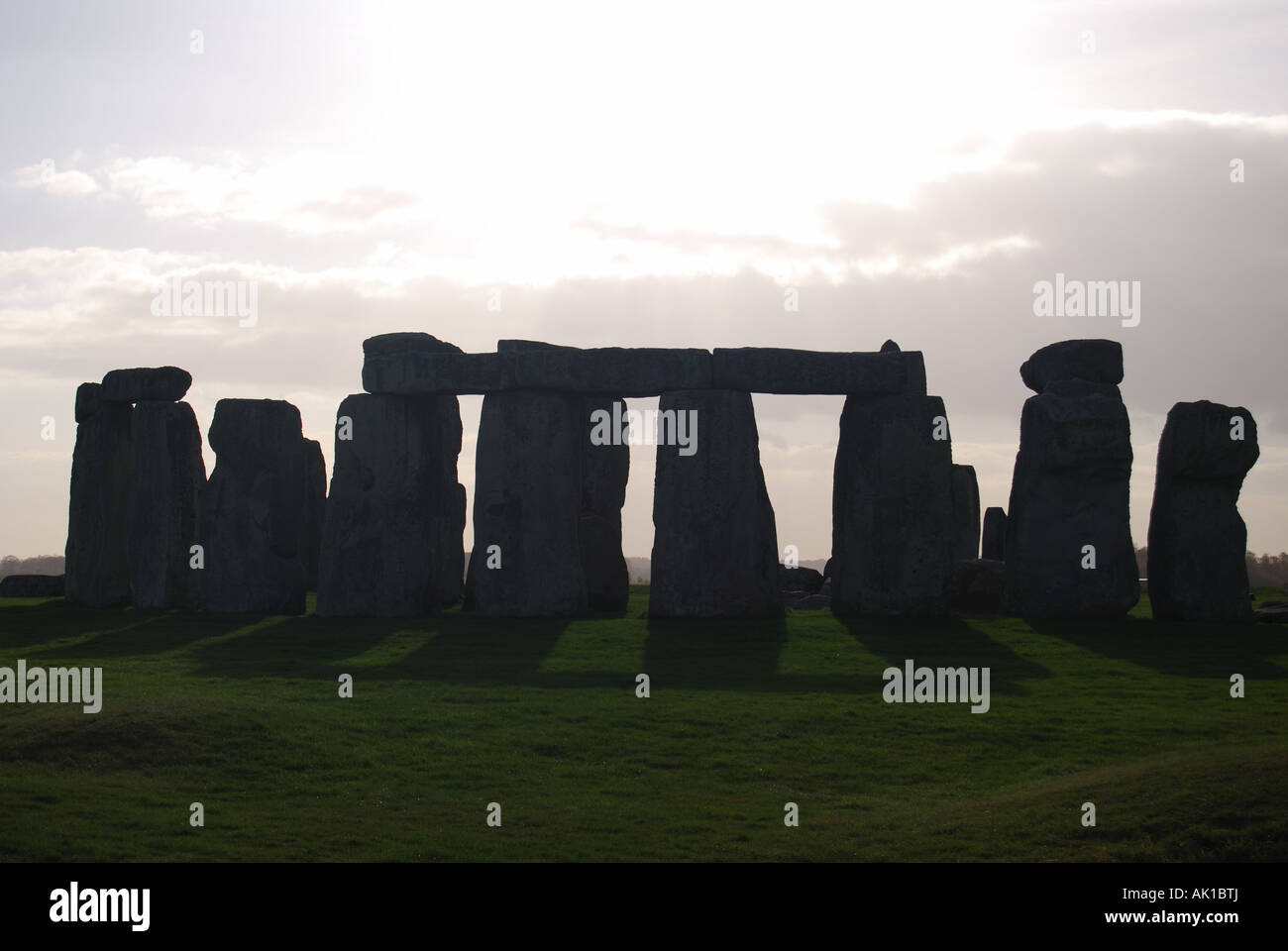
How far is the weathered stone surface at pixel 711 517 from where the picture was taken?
64.3 feet

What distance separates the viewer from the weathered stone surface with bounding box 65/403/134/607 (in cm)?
2344

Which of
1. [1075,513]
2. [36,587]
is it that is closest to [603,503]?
[1075,513]

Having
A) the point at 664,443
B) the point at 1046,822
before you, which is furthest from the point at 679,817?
the point at 664,443

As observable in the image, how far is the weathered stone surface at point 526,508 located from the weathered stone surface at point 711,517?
1293 millimetres

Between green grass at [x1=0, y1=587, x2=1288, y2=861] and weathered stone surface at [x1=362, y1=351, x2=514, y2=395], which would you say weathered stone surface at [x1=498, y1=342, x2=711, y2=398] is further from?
green grass at [x1=0, y1=587, x2=1288, y2=861]

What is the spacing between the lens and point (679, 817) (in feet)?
31.3

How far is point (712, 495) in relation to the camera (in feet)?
64.5

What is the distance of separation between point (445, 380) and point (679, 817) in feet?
38.4

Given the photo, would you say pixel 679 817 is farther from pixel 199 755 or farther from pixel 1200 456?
pixel 1200 456

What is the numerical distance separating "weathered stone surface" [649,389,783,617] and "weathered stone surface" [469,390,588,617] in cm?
129

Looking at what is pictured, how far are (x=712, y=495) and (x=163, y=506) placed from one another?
27.6ft

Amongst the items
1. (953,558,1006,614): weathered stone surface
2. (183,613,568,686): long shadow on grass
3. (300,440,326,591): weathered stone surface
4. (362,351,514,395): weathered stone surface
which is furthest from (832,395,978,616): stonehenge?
(300,440,326,591): weathered stone surface

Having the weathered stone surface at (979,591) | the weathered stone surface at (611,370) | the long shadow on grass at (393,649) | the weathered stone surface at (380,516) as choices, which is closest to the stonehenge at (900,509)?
the weathered stone surface at (979,591)

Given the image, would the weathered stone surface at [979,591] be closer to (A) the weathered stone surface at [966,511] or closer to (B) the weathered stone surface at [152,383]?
(A) the weathered stone surface at [966,511]
